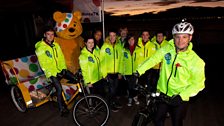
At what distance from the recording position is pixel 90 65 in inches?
186

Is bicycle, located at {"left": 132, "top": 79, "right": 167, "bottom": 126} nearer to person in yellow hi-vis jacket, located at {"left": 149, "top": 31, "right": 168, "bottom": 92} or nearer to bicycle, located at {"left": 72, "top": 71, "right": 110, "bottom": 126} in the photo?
bicycle, located at {"left": 72, "top": 71, "right": 110, "bottom": 126}

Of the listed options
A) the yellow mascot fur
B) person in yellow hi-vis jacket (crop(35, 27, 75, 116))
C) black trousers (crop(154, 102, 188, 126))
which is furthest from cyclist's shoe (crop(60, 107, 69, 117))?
black trousers (crop(154, 102, 188, 126))

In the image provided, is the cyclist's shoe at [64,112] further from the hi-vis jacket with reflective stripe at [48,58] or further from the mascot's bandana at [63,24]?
the mascot's bandana at [63,24]

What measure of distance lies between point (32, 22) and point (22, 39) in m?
1.11

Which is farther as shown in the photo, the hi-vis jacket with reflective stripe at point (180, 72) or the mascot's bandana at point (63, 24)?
the mascot's bandana at point (63, 24)

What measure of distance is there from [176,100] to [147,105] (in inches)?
17.8

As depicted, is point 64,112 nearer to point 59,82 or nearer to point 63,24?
point 59,82

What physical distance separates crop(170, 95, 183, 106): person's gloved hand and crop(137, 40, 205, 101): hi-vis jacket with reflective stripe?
0.07 meters

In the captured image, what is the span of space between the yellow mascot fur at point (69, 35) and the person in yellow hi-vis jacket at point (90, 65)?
1.21 metres

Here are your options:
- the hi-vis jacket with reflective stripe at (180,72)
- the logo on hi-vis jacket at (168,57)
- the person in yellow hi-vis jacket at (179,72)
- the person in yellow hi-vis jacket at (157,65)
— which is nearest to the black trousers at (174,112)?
A: the person in yellow hi-vis jacket at (179,72)

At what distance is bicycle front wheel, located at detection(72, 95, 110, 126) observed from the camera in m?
4.42

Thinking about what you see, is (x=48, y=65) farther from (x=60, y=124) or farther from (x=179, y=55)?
(x=179, y=55)

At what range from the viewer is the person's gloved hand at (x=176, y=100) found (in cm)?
299

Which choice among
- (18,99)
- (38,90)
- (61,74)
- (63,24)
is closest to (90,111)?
(61,74)
